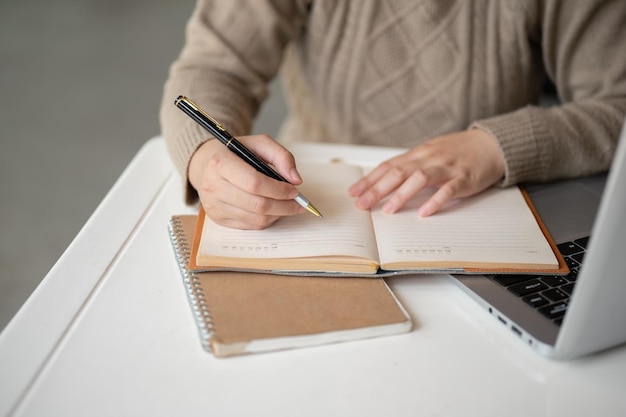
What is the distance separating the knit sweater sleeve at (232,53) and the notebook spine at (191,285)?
24 centimetres

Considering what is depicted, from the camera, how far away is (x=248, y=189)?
63 centimetres

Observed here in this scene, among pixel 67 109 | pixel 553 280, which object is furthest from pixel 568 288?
pixel 67 109

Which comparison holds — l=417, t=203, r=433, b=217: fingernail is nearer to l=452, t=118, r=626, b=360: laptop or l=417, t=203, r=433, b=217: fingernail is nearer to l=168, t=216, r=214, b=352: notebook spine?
l=452, t=118, r=626, b=360: laptop

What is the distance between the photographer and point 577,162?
801 millimetres

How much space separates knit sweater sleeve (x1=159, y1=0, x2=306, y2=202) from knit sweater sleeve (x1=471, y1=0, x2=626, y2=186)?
35cm

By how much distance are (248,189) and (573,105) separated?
528mm

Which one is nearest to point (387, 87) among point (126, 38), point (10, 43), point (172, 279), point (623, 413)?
point (172, 279)

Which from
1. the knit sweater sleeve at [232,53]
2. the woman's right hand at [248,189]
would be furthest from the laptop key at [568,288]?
the knit sweater sleeve at [232,53]

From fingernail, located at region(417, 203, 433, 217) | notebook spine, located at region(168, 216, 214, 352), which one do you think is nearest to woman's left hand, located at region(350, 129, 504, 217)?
fingernail, located at region(417, 203, 433, 217)

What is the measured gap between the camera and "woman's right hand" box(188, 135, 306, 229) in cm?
62

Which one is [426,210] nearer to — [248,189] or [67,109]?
[248,189]

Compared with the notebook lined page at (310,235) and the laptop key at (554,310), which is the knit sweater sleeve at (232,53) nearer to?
the notebook lined page at (310,235)

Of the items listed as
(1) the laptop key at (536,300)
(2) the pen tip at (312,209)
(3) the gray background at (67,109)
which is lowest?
(3) the gray background at (67,109)

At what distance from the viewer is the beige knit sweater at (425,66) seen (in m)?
0.84
